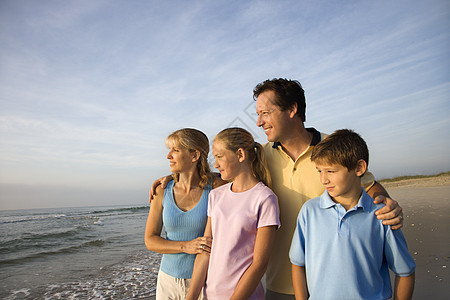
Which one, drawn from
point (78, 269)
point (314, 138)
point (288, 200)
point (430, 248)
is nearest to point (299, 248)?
point (288, 200)

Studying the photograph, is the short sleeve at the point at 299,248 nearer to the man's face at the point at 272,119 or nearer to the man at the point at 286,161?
the man at the point at 286,161

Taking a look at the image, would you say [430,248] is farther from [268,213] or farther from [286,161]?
[268,213]

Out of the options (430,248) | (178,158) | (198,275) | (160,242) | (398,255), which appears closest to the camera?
(398,255)

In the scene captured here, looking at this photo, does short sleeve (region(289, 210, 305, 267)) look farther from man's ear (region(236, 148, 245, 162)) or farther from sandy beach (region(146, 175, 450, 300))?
sandy beach (region(146, 175, 450, 300))

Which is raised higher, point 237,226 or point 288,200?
point 288,200

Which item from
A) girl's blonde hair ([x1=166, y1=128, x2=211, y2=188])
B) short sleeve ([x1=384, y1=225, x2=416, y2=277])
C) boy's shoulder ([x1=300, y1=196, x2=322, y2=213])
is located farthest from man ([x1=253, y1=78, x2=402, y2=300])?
girl's blonde hair ([x1=166, y1=128, x2=211, y2=188])

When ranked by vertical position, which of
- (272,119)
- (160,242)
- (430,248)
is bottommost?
(430,248)

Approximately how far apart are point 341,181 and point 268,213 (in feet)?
1.50

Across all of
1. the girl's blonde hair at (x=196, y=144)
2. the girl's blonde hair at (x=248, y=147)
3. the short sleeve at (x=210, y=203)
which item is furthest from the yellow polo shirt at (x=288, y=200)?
the girl's blonde hair at (x=196, y=144)

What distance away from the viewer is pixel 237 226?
186 cm

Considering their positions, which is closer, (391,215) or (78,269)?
(391,215)

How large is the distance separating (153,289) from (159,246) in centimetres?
340

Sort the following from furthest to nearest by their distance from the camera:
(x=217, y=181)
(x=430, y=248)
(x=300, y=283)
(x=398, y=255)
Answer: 1. (x=430, y=248)
2. (x=217, y=181)
3. (x=300, y=283)
4. (x=398, y=255)

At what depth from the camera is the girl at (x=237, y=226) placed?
5.90ft
